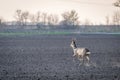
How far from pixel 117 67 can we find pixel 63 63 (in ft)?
10.8

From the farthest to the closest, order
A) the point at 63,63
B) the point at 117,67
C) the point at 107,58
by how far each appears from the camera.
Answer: the point at 107,58
the point at 63,63
the point at 117,67

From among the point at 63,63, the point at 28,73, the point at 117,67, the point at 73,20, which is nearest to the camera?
the point at 28,73

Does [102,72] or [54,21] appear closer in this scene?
[102,72]

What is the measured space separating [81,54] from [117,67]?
2106 millimetres

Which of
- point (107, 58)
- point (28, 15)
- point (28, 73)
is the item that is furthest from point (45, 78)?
point (28, 15)

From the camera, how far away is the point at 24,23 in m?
139

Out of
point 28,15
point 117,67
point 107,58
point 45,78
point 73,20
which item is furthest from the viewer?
point 28,15

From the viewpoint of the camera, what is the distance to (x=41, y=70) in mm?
23000

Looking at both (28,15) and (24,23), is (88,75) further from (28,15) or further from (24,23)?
(28,15)

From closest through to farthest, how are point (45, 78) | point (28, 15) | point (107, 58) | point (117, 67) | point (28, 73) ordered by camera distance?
point (45, 78) → point (28, 73) → point (117, 67) → point (107, 58) → point (28, 15)

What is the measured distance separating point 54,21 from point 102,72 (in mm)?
123414

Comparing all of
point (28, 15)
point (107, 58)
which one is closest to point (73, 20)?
point (28, 15)

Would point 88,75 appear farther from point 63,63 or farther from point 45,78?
point 63,63

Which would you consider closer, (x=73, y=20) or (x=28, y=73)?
(x=28, y=73)
